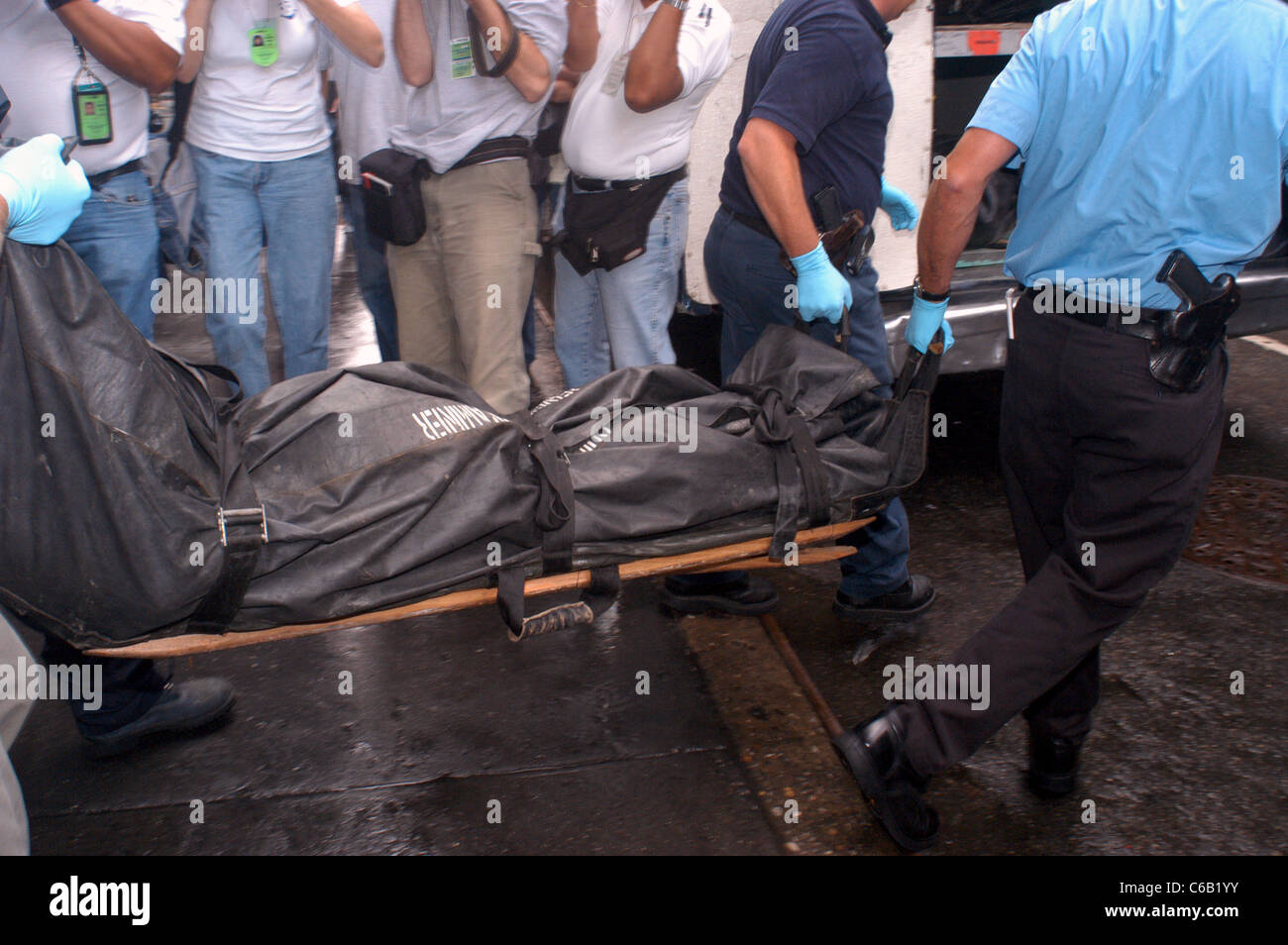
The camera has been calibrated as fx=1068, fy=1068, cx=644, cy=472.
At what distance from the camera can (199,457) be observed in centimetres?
221

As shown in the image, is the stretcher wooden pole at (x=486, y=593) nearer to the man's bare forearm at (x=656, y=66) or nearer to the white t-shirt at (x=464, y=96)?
the man's bare forearm at (x=656, y=66)

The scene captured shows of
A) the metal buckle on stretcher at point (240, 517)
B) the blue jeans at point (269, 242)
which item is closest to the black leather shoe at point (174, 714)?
the metal buckle on stretcher at point (240, 517)

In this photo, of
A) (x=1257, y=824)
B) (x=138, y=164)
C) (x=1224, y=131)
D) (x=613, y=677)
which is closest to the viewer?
(x=1224, y=131)

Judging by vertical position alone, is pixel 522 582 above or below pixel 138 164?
below

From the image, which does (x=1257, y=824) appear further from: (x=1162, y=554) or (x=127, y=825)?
(x=127, y=825)

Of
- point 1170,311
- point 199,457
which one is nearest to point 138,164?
point 199,457

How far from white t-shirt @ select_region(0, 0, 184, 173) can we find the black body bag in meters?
0.69

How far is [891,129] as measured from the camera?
4.24 metres

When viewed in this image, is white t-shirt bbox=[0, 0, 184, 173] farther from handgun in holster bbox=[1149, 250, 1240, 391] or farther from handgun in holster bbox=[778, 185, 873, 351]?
handgun in holster bbox=[1149, 250, 1240, 391]

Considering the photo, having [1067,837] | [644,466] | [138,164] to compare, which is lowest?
[1067,837]

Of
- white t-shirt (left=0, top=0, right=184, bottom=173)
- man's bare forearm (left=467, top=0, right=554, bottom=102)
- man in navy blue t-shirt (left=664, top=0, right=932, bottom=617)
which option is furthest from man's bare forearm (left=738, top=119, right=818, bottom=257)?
white t-shirt (left=0, top=0, right=184, bottom=173)

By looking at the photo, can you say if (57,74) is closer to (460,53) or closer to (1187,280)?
(460,53)

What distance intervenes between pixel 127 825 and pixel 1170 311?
266 centimetres

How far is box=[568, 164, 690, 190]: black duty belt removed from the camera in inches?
140
